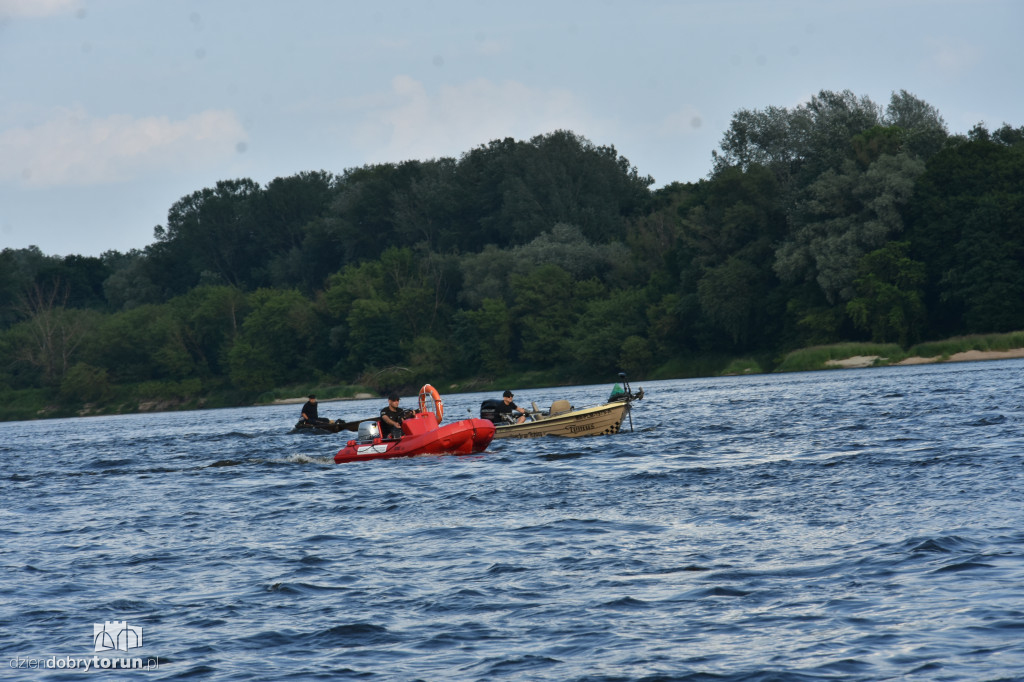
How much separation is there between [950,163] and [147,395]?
80.2 m

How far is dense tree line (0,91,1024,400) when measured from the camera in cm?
7262

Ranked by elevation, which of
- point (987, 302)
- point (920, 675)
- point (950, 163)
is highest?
point (950, 163)

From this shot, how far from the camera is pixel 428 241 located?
118 meters

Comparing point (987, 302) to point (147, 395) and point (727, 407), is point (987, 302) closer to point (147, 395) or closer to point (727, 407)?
point (727, 407)

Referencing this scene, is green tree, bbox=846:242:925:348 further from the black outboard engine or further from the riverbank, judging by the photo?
the black outboard engine

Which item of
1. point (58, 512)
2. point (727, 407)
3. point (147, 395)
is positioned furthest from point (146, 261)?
point (58, 512)

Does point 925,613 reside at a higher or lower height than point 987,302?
lower

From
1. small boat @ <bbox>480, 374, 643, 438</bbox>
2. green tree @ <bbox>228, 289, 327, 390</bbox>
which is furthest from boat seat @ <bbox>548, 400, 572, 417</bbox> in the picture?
green tree @ <bbox>228, 289, 327, 390</bbox>

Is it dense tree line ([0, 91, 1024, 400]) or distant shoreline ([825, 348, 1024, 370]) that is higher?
dense tree line ([0, 91, 1024, 400])

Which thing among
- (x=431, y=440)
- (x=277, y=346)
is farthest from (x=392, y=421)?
(x=277, y=346)
